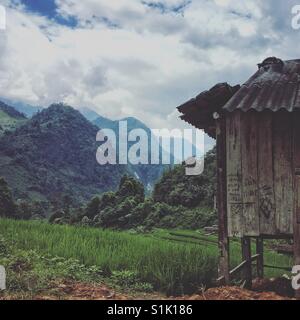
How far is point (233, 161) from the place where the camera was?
10828 millimetres

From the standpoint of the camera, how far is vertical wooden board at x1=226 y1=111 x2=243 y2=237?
10695 millimetres

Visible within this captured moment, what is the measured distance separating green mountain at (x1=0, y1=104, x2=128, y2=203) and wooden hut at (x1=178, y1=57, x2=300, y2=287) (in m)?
104

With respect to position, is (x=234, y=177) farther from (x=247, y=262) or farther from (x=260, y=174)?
(x=247, y=262)

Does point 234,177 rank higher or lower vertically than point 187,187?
lower

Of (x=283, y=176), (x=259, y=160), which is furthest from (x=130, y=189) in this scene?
(x=283, y=176)

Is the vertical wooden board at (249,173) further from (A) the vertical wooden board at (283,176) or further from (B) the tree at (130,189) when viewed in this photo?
(B) the tree at (130,189)

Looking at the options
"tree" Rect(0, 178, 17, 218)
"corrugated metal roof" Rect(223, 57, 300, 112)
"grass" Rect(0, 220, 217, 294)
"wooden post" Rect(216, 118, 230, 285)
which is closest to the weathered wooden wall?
"wooden post" Rect(216, 118, 230, 285)

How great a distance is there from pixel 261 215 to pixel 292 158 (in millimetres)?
1235

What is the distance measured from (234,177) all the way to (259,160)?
59cm

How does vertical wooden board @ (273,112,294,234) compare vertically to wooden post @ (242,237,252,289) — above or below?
above

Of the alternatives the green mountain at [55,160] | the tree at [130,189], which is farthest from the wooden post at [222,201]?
the green mountain at [55,160]

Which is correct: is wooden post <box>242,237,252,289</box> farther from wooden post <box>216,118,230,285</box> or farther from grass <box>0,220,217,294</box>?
wooden post <box>216,118,230,285</box>

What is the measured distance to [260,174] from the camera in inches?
415
